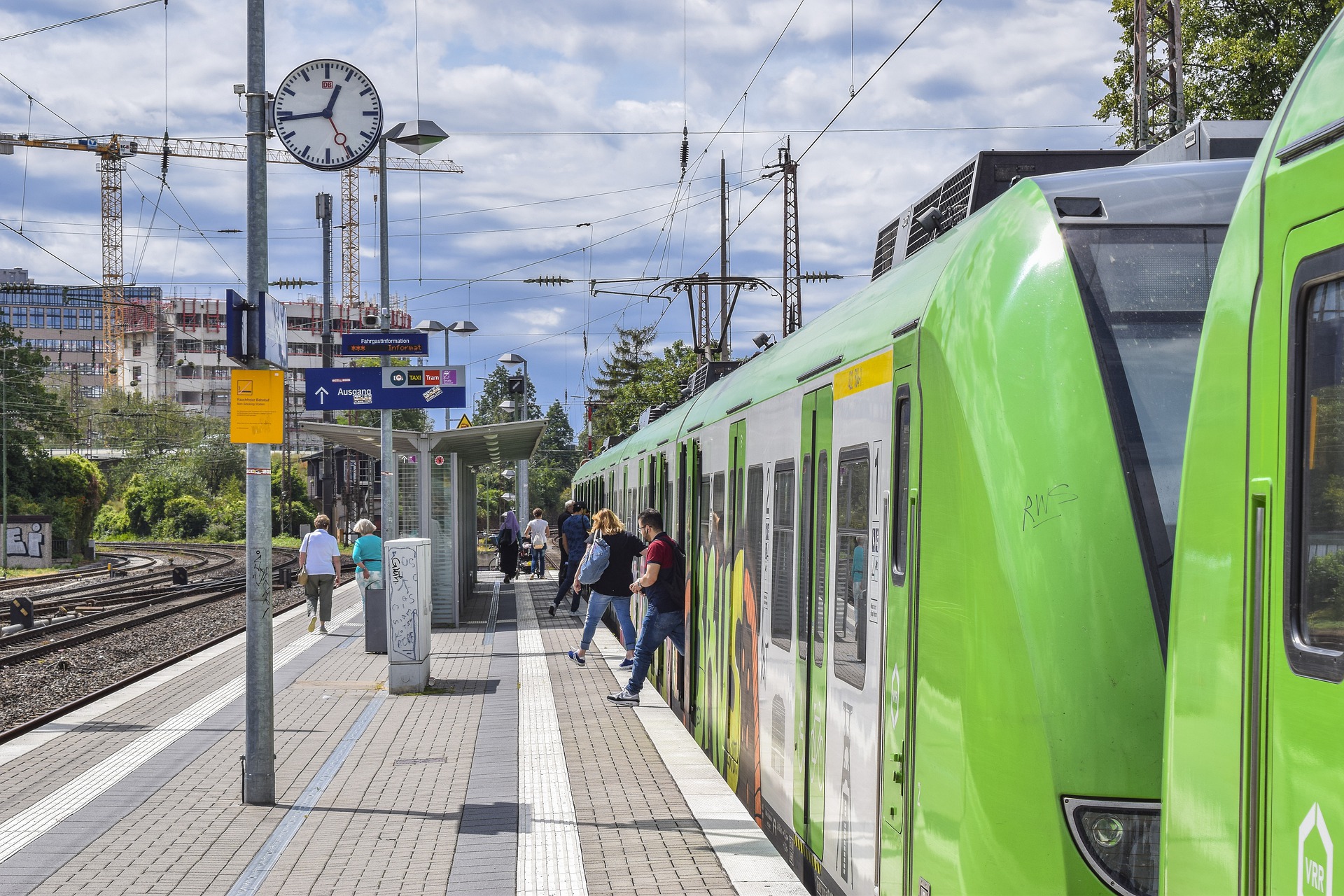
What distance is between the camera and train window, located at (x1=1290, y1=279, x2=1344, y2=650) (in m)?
2.26

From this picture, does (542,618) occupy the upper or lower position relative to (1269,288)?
lower

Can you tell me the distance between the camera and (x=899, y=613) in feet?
13.7

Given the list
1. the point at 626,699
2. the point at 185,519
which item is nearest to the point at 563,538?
the point at 626,699

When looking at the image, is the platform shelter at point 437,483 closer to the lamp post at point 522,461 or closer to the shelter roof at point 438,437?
the shelter roof at point 438,437

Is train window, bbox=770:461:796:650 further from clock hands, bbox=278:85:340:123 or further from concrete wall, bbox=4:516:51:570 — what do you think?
concrete wall, bbox=4:516:51:570

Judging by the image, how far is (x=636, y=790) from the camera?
8664 millimetres

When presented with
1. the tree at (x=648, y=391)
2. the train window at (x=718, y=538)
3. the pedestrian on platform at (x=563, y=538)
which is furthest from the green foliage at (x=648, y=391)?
the train window at (x=718, y=538)

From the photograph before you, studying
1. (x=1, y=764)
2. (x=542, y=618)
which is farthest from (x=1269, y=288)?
(x=542, y=618)

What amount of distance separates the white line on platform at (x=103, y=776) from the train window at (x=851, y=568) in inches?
183

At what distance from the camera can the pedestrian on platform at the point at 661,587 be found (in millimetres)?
10594

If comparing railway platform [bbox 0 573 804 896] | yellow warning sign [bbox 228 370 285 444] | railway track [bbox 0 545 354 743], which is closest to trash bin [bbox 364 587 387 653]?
railway track [bbox 0 545 354 743]

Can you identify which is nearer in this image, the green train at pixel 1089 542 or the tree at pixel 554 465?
the green train at pixel 1089 542

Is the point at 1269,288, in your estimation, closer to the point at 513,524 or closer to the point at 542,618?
the point at 542,618

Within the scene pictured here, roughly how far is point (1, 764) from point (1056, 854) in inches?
344
